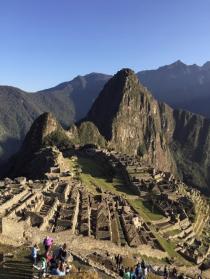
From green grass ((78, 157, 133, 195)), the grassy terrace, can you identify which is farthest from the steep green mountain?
the grassy terrace

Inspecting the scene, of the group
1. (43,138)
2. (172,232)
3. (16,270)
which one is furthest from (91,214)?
(43,138)

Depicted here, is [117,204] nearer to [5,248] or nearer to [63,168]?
[63,168]

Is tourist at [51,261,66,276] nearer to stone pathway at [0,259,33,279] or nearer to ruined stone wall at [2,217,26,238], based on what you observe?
stone pathway at [0,259,33,279]

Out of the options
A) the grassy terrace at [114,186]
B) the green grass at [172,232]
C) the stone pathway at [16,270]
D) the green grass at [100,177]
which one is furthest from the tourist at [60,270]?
the green grass at [100,177]

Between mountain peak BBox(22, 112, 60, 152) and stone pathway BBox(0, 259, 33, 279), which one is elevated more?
stone pathway BBox(0, 259, 33, 279)

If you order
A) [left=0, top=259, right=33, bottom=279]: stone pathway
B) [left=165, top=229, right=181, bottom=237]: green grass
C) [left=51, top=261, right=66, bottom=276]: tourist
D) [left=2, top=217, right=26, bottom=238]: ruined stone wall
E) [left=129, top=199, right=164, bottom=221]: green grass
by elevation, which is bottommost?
[left=165, top=229, right=181, bottom=237]: green grass
